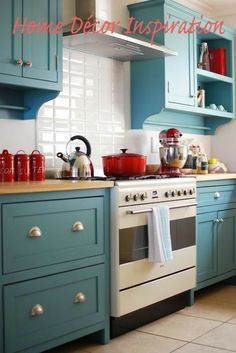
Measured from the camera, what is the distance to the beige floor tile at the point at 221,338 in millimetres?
3088

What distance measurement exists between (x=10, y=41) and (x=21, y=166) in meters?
0.69

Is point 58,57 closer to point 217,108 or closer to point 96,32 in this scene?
point 96,32

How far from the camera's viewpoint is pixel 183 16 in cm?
446

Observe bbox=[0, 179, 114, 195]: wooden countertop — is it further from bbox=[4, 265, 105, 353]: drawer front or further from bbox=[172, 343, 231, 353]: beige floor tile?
bbox=[172, 343, 231, 353]: beige floor tile

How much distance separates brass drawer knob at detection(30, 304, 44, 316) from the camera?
2.61 m

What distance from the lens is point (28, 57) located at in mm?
3033

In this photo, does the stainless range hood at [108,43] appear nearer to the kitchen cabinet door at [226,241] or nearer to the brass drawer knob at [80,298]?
the kitchen cabinet door at [226,241]

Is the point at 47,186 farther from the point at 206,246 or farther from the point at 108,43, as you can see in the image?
the point at 206,246

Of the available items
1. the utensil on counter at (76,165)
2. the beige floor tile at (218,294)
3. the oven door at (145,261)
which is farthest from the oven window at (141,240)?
the beige floor tile at (218,294)

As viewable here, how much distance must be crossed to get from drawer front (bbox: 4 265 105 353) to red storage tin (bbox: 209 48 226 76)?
279cm

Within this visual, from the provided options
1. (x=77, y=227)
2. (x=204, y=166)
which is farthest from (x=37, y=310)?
(x=204, y=166)

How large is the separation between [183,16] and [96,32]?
132cm

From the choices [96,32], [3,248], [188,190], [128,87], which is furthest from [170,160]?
[3,248]

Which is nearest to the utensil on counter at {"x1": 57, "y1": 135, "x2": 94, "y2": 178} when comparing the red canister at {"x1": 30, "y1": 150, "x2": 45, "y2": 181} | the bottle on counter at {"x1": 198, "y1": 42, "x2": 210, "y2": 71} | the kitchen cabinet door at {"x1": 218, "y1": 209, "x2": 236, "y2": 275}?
the red canister at {"x1": 30, "y1": 150, "x2": 45, "y2": 181}
